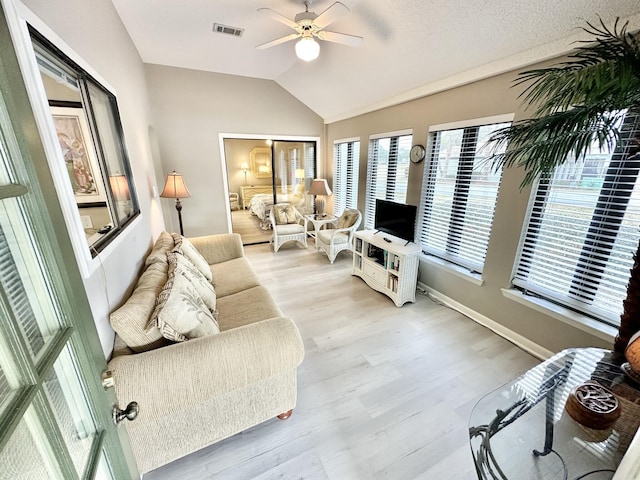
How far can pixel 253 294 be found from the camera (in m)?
2.28

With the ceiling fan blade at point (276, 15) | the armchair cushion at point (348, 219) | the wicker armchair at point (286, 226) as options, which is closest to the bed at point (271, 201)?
the wicker armchair at point (286, 226)

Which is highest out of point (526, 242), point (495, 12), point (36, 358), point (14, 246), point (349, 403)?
point (495, 12)

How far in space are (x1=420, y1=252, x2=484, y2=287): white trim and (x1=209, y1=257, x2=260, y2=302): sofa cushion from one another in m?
2.03

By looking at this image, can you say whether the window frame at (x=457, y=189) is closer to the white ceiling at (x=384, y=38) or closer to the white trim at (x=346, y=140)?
the white ceiling at (x=384, y=38)

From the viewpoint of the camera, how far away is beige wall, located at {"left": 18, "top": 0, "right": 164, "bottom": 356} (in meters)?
1.20

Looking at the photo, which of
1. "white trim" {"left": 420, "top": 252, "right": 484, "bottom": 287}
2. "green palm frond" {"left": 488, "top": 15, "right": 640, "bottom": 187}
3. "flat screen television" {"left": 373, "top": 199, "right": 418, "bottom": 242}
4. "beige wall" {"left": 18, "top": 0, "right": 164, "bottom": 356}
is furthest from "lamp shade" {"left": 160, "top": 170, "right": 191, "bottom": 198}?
"green palm frond" {"left": 488, "top": 15, "right": 640, "bottom": 187}

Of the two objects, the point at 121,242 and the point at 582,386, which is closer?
the point at 582,386

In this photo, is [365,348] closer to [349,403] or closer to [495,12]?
[349,403]

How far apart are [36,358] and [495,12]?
286 cm

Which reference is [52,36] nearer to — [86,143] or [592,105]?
[86,143]

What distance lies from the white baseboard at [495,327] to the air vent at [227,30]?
11.9ft

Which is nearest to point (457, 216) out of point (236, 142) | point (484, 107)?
point (484, 107)

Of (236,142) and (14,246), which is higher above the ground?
(236,142)

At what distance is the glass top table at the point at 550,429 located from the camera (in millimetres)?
1037
